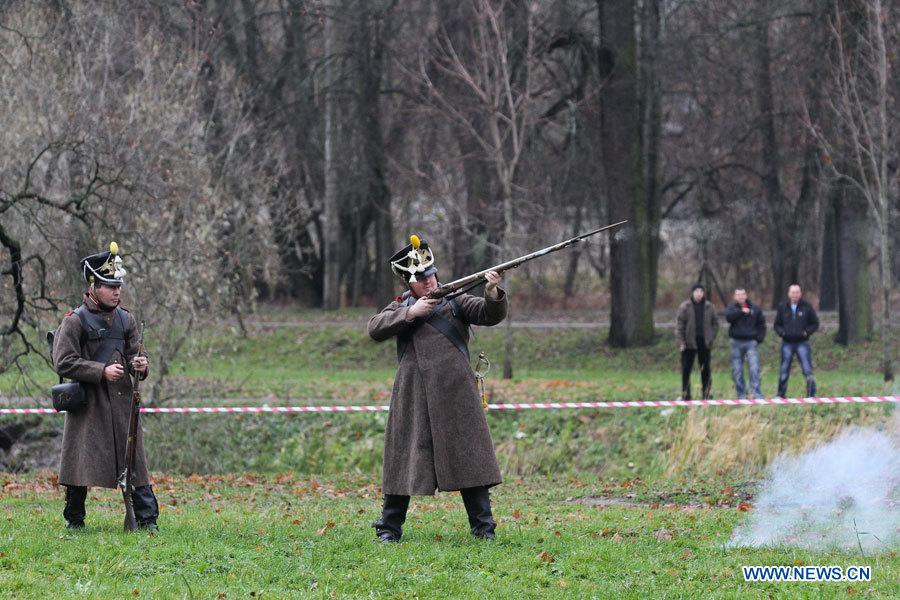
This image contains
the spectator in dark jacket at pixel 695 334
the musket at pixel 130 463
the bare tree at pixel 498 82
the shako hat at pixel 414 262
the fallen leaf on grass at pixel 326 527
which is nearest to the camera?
the shako hat at pixel 414 262

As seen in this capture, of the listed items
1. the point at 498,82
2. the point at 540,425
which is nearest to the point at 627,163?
the point at 498,82

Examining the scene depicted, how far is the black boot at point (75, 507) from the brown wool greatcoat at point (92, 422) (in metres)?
0.23

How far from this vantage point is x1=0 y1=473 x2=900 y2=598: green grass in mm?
7766

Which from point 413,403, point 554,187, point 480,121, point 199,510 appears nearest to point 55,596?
point 413,403

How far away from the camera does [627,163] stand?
29.2 metres

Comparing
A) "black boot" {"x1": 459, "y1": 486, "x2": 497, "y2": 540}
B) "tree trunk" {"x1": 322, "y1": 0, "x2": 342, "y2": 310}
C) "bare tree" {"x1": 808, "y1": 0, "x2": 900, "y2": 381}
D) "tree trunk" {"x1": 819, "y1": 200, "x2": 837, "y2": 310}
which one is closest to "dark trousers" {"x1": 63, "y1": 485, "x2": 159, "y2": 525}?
"black boot" {"x1": 459, "y1": 486, "x2": 497, "y2": 540}

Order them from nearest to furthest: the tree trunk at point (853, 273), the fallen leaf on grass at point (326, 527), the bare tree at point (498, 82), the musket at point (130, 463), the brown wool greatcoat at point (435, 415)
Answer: the brown wool greatcoat at point (435, 415), the musket at point (130, 463), the fallen leaf on grass at point (326, 527), the bare tree at point (498, 82), the tree trunk at point (853, 273)

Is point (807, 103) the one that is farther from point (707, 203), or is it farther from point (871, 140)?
point (707, 203)

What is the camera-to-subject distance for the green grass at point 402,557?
306 inches

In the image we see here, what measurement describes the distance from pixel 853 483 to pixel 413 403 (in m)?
3.82

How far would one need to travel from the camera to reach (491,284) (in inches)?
351

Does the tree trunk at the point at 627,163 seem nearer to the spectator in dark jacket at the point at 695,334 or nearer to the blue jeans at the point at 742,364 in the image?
the spectator in dark jacket at the point at 695,334

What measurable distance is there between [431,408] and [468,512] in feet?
2.79

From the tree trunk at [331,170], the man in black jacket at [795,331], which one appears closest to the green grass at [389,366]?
the man in black jacket at [795,331]
